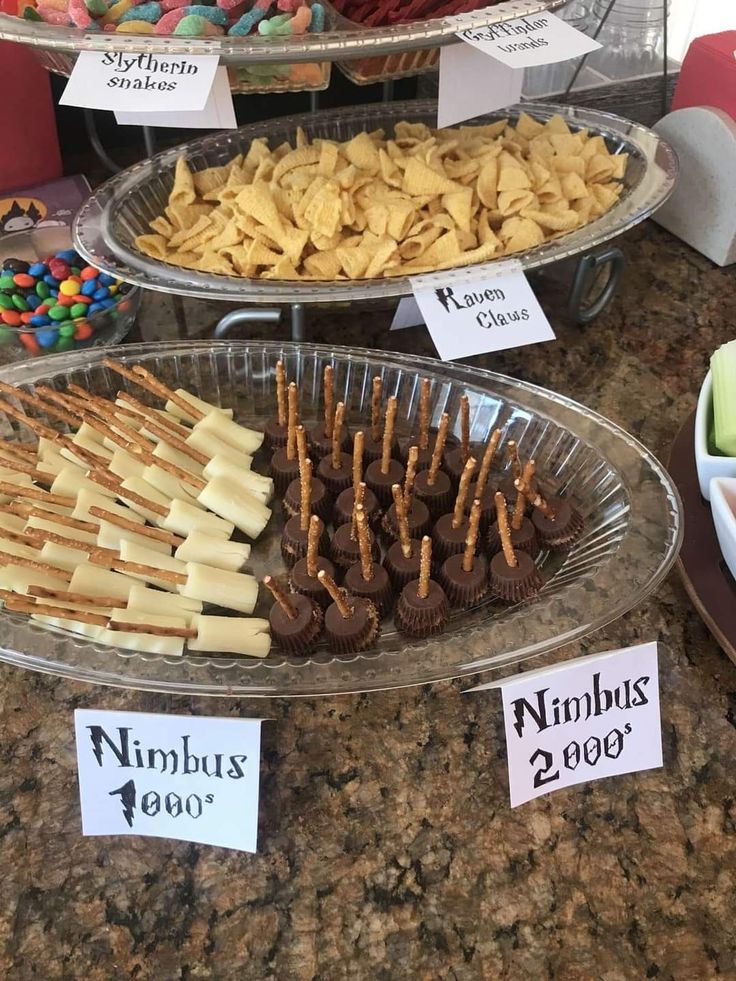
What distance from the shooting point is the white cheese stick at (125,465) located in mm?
812

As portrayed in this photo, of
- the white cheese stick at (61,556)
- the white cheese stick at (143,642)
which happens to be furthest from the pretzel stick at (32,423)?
the white cheese stick at (143,642)

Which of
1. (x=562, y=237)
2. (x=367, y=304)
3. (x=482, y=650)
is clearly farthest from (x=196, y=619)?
(x=562, y=237)

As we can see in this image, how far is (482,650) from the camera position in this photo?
2.15 ft

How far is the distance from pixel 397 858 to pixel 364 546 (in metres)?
0.25

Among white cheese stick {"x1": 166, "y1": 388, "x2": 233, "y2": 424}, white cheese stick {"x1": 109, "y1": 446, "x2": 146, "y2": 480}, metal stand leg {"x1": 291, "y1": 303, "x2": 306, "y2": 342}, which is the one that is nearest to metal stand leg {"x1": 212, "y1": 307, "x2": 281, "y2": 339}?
metal stand leg {"x1": 291, "y1": 303, "x2": 306, "y2": 342}

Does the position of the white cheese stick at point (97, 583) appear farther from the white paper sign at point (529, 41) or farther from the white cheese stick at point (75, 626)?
the white paper sign at point (529, 41)

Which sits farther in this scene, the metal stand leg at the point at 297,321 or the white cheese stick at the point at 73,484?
the metal stand leg at the point at 297,321

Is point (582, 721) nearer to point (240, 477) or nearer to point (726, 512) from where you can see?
point (726, 512)

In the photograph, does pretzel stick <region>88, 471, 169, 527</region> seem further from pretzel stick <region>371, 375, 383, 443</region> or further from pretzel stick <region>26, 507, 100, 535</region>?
pretzel stick <region>371, 375, 383, 443</region>

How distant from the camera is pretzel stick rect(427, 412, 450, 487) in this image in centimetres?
76

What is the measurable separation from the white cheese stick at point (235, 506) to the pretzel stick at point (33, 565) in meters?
0.15

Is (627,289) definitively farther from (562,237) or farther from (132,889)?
(132,889)

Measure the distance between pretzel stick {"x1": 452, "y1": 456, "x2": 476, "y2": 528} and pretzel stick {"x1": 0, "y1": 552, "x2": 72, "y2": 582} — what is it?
0.35m

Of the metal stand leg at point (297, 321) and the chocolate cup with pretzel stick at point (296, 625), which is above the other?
the metal stand leg at point (297, 321)
